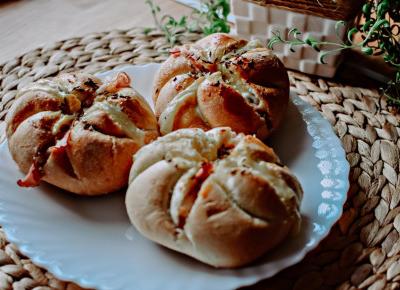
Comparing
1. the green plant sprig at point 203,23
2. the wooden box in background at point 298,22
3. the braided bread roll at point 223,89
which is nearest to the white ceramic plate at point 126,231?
the braided bread roll at point 223,89

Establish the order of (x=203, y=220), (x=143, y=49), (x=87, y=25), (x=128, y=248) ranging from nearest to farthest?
(x=203, y=220), (x=128, y=248), (x=143, y=49), (x=87, y=25)

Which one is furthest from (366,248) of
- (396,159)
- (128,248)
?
(128,248)

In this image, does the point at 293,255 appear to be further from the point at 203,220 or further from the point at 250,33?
the point at 250,33

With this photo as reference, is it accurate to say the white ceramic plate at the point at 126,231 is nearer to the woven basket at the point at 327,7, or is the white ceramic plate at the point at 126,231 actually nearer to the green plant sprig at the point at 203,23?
the woven basket at the point at 327,7

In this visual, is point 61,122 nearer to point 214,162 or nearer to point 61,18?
point 214,162

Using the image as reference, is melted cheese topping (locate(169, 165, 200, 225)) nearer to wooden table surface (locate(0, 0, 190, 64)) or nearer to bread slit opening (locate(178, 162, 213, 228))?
bread slit opening (locate(178, 162, 213, 228))

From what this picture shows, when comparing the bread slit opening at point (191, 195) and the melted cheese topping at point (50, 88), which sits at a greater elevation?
the melted cheese topping at point (50, 88)

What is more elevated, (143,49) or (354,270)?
(143,49)
